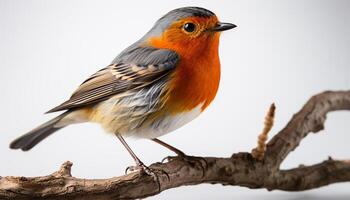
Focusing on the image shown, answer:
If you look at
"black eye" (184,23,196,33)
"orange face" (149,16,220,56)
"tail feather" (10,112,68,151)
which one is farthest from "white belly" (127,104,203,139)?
"tail feather" (10,112,68,151)

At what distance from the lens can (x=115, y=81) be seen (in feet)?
10.9

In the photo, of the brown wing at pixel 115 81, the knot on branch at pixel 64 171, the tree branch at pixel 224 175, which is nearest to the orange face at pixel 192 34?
the brown wing at pixel 115 81

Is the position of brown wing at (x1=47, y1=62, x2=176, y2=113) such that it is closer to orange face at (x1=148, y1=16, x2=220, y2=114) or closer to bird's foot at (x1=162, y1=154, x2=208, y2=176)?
orange face at (x1=148, y1=16, x2=220, y2=114)

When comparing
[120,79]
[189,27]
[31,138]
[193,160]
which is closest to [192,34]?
[189,27]

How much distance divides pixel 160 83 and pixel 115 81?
1.05 feet

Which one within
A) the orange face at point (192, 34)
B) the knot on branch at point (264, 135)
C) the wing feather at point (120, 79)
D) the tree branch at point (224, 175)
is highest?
the orange face at point (192, 34)

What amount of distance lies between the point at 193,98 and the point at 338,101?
180cm

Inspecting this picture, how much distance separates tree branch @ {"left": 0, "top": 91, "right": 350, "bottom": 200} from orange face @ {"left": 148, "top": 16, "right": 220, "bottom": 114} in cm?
42

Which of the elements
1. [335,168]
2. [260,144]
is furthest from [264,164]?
[335,168]

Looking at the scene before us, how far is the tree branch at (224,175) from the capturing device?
2.72 m

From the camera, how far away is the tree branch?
8.93ft

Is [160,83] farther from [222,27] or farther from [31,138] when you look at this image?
[31,138]

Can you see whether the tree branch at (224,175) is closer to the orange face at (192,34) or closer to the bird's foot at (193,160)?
the bird's foot at (193,160)

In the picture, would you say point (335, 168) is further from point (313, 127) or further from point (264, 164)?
point (264, 164)
